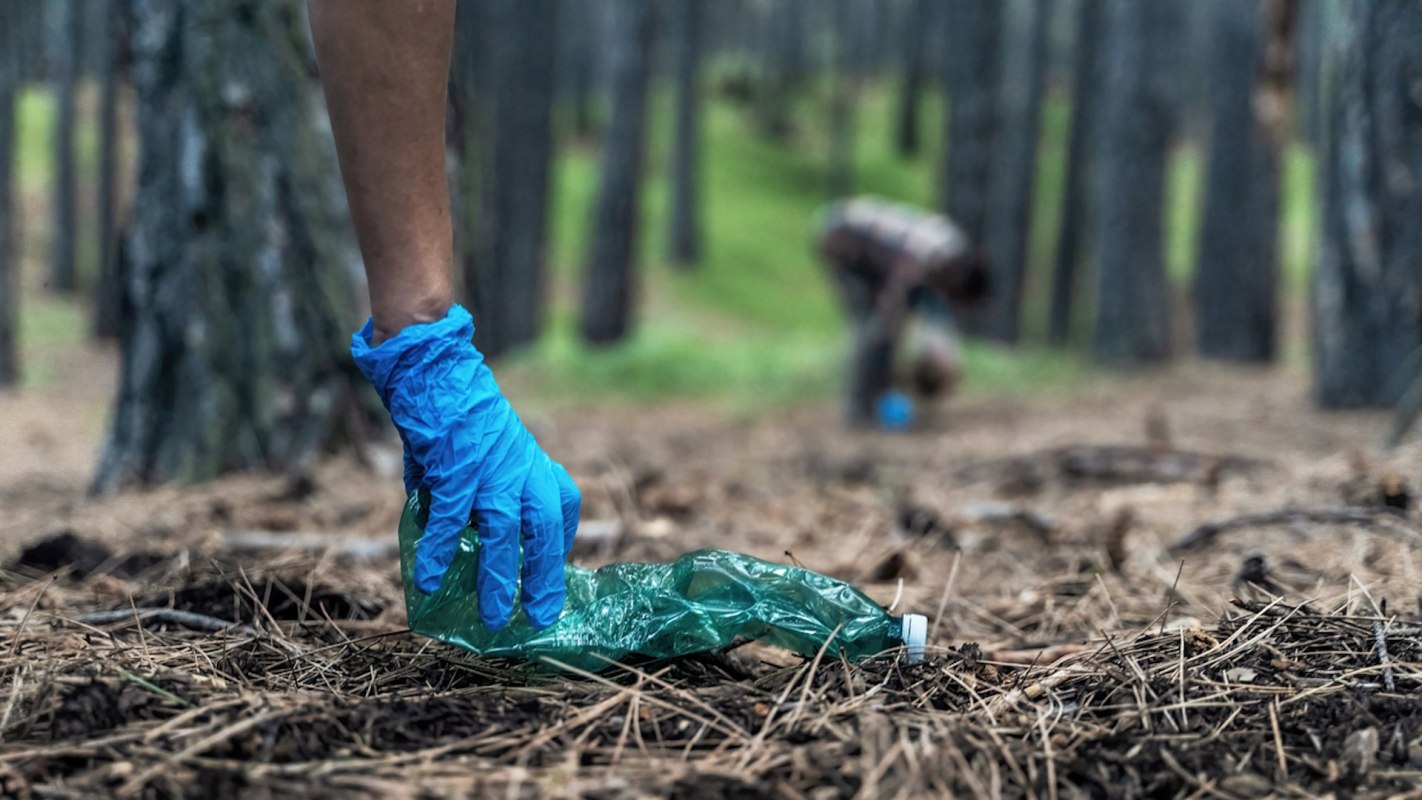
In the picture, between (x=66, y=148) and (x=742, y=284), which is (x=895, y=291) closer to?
(x=66, y=148)

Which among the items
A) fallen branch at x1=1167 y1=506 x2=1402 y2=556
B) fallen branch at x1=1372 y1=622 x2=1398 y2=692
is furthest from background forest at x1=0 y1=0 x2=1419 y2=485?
fallen branch at x1=1372 y1=622 x2=1398 y2=692

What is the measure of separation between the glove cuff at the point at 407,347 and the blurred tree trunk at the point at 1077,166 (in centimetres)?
1341

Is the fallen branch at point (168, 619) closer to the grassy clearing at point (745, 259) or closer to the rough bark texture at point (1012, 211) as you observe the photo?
the grassy clearing at point (745, 259)

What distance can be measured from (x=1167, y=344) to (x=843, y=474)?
5.95m

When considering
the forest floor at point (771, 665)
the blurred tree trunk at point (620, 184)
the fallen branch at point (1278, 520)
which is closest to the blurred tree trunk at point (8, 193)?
the blurred tree trunk at point (620, 184)

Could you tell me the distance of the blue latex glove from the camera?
156cm

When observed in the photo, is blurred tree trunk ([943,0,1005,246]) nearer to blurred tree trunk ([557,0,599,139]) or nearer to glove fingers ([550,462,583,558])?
glove fingers ([550,462,583,558])

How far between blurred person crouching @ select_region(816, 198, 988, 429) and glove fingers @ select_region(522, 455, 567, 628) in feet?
17.3

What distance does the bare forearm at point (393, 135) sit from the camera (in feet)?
4.94

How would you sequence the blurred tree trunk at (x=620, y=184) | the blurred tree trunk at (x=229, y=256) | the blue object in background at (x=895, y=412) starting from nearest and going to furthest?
the blurred tree trunk at (x=229, y=256) → the blue object in background at (x=895, y=412) → the blurred tree trunk at (x=620, y=184)

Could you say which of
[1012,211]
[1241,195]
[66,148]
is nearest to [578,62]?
[66,148]

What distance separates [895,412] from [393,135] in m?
5.69

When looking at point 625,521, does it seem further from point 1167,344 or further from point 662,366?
point 1167,344

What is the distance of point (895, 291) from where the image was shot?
22.6 ft
